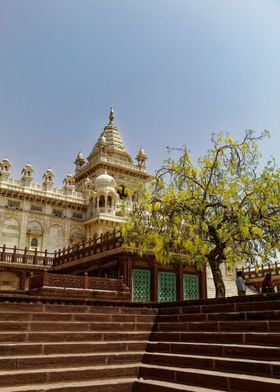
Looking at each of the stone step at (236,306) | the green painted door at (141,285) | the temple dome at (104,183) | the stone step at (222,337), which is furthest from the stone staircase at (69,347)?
the temple dome at (104,183)

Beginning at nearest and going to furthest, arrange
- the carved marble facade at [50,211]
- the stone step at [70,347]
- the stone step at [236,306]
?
the stone step at [70,347]
the stone step at [236,306]
the carved marble facade at [50,211]

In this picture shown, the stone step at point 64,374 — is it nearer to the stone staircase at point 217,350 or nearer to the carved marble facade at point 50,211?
the stone staircase at point 217,350

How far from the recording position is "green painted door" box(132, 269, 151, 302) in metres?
20.3

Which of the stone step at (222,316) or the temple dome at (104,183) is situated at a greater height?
the temple dome at (104,183)

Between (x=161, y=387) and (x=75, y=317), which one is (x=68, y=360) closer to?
(x=75, y=317)

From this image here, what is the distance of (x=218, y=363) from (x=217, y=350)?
45 centimetres

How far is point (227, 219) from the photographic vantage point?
558 inches

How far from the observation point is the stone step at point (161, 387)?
5.85m

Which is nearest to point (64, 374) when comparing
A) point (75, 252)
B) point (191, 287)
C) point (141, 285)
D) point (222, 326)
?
point (222, 326)

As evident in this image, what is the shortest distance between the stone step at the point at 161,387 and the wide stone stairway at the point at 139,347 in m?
0.02

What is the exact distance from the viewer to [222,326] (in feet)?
25.0

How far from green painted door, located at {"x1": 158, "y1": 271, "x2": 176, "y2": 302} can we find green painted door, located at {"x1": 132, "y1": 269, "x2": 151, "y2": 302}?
712 millimetres

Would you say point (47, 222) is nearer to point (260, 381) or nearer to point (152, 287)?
point (152, 287)

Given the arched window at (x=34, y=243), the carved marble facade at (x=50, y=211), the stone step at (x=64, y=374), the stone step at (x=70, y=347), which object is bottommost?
the stone step at (x=64, y=374)
